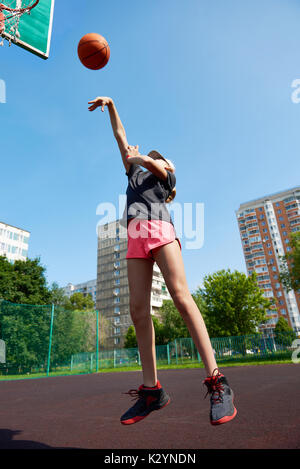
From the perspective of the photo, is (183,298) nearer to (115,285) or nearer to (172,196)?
(172,196)

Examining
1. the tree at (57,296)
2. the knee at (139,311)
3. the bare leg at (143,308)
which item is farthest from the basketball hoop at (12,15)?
the tree at (57,296)

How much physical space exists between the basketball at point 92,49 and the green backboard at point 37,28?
5583 millimetres

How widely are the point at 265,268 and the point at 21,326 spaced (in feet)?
221

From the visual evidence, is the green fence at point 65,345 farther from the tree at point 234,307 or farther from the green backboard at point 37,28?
the green backboard at point 37,28

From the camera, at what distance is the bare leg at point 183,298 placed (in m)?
1.99

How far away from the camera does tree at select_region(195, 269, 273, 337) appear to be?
2189 centimetres

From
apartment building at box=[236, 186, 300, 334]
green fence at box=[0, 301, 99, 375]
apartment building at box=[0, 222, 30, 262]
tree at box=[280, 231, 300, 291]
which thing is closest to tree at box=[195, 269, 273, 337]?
tree at box=[280, 231, 300, 291]

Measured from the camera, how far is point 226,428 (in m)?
2.83

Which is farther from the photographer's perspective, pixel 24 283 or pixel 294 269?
pixel 24 283

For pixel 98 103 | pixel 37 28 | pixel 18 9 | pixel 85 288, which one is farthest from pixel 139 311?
pixel 85 288

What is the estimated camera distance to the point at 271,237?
7344 centimetres

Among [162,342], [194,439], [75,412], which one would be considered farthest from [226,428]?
[162,342]

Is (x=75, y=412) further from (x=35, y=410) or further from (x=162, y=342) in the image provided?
(x=162, y=342)

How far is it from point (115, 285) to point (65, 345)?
5004 centimetres
